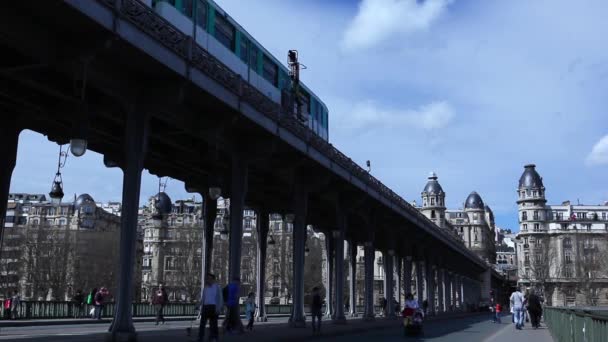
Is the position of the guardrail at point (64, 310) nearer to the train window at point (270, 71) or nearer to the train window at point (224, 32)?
the train window at point (270, 71)

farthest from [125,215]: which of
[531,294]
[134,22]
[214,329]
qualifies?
[531,294]

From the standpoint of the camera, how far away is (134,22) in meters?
16.6

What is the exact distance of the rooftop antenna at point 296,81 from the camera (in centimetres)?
3262

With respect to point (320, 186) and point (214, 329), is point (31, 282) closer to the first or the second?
point (320, 186)

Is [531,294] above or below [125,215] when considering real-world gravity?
below

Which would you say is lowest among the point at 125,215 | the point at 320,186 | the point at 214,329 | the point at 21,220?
the point at 214,329

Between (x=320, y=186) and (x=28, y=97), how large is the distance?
51.1 ft

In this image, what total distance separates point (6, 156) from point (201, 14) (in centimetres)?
789

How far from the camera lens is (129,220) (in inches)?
722

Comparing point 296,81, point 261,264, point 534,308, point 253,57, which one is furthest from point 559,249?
point 253,57

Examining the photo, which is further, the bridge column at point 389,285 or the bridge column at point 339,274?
the bridge column at point 389,285

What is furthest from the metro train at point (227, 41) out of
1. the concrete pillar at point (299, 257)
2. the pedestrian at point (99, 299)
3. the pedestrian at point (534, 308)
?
the pedestrian at point (534, 308)

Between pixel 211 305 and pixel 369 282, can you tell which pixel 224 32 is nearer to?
pixel 211 305

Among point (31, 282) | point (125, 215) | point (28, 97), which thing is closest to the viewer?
point (125, 215)
